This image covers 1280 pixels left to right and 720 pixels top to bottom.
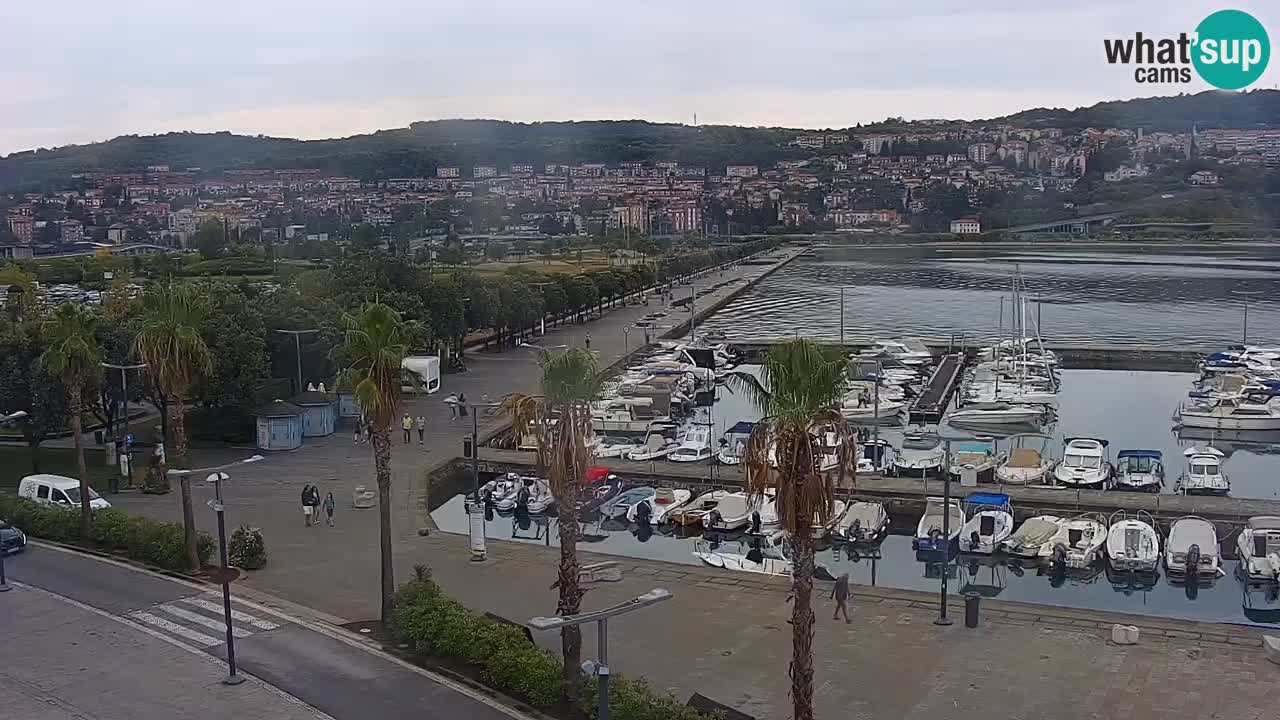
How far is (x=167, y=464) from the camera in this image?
25.1m

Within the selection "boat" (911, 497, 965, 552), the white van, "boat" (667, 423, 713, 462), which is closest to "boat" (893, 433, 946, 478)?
"boat" (911, 497, 965, 552)

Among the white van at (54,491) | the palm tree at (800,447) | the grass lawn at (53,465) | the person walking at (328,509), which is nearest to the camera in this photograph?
the palm tree at (800,447)

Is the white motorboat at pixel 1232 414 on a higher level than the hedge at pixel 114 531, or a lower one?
lower

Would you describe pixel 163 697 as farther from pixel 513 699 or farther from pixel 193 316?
pixel 193 316

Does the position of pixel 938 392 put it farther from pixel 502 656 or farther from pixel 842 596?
pixel 502 656

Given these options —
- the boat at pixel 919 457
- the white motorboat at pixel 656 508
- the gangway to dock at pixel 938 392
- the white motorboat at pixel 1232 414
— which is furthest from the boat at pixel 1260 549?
the gangway to dock at pixel 938 392

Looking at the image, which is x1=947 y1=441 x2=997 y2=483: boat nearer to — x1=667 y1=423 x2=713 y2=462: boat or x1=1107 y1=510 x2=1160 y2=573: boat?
x1=1107 y1=510 x2=1160 y2=573: boat

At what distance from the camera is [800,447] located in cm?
1025

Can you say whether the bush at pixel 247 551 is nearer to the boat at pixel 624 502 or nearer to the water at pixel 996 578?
the water at pixel 996 578

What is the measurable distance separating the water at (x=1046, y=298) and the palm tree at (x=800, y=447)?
44.8 metres

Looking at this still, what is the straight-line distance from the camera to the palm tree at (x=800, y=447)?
33.5ft

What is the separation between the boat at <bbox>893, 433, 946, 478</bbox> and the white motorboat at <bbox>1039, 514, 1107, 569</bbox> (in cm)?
489

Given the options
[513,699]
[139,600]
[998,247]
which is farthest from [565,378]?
[998,247]

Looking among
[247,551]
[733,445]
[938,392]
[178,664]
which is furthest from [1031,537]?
[938,392]
